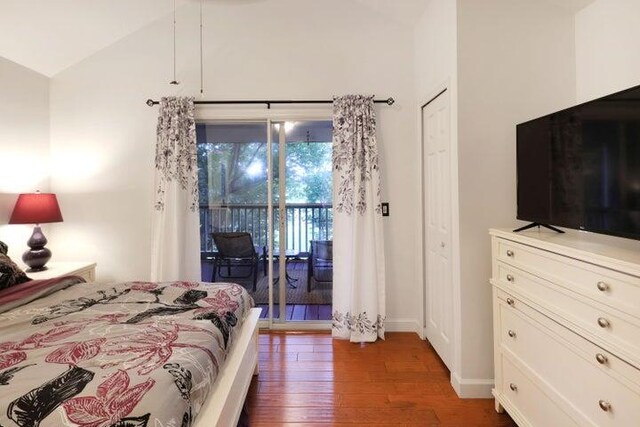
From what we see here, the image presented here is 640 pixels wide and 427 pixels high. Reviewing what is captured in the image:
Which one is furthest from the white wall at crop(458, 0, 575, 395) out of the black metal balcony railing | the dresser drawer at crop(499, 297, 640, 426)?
the black metal balcony railing

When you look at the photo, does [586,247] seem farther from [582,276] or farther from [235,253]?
[235,253]

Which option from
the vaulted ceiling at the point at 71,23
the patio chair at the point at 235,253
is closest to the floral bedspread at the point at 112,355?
the patio chair at the point at 235,253

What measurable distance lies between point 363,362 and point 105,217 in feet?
9.15

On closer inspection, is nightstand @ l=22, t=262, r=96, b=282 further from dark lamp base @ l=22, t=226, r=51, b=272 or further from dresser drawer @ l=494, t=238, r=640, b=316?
dresser drawer @ l=494, t=238, r=640, b=316

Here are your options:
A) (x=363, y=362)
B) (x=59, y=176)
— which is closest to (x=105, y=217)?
(x=59, y=176)

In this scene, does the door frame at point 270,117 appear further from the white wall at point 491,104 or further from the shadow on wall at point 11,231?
the shadow on wall at point 11,231

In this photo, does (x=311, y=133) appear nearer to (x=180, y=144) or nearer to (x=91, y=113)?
(x=180, y=144)

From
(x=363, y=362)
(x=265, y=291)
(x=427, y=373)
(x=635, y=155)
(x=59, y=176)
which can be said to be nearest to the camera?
(x=635, y=155)

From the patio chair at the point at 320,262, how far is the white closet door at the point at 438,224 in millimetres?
979

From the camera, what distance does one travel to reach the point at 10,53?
107 inches

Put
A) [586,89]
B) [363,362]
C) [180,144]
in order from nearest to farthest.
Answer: [586,89]
[363,362]
[180,144]

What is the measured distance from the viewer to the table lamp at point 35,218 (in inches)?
105

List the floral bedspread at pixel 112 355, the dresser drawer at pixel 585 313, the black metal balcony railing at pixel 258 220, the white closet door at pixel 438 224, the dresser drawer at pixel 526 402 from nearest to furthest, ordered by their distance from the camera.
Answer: the floral bedspread at pixel 112 355, the dresser drawer at pixel 585 313, the dresser drawer at pixel 526 402, the white closet door at pixel 438 224, the black metal balcony railing at pixel 258 220

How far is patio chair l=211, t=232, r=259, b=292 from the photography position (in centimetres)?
335
